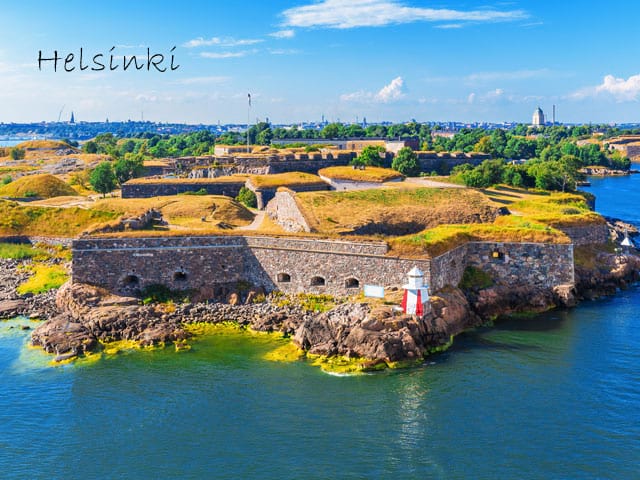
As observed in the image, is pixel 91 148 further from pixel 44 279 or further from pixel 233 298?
pixel 233 298

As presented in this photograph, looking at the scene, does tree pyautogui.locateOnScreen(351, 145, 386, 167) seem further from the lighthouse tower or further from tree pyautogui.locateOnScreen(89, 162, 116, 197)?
the lighthouse tower

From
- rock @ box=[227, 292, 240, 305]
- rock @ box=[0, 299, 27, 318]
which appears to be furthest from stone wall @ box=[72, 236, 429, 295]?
rock @ box=[0, 299, 27, 318]

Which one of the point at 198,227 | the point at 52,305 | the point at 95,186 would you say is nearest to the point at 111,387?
the point at 52,305

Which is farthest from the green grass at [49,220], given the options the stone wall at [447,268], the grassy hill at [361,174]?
the stone wall at [447,268]

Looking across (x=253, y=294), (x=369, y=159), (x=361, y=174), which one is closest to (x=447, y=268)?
(x=253, y=294)

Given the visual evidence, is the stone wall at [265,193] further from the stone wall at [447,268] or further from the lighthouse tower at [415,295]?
the lighthouse tower at [415,295]

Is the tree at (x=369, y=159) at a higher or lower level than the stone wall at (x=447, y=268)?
higher

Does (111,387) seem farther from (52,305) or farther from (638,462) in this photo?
(638,462)
